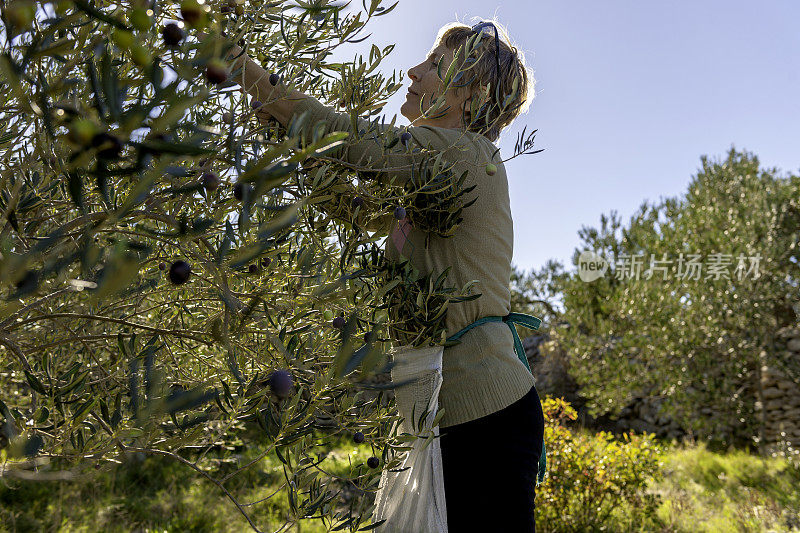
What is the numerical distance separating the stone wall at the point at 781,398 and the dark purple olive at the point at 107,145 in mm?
12383

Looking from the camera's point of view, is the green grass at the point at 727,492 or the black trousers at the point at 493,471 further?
the green grass at the point at 727,492

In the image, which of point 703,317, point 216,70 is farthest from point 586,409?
point 216,70

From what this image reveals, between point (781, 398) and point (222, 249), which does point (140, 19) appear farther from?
point (781, 398)

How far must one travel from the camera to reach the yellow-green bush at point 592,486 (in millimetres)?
5379

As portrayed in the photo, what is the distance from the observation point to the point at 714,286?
33.4ft

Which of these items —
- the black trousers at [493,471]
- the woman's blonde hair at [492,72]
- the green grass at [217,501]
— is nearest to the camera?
the black trousers at [493,471]

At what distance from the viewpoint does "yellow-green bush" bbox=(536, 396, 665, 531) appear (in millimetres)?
5379

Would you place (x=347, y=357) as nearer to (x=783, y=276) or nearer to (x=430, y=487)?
(x=430, y=487)

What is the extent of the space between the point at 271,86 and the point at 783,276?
11.7 meters

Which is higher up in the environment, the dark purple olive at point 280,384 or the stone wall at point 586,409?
the stone wall at point 586,409

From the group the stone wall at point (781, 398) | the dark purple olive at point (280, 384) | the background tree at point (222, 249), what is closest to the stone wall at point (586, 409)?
the stone wall at point (781, 398)

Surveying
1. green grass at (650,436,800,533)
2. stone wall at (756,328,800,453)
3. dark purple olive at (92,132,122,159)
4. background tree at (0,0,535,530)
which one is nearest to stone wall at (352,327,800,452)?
stone wall at (756,328,800,453)

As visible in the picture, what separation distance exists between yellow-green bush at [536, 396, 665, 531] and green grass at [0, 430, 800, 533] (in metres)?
0.20

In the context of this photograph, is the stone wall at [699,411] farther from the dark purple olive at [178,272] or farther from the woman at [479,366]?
the dark purple olive at [178,272]
